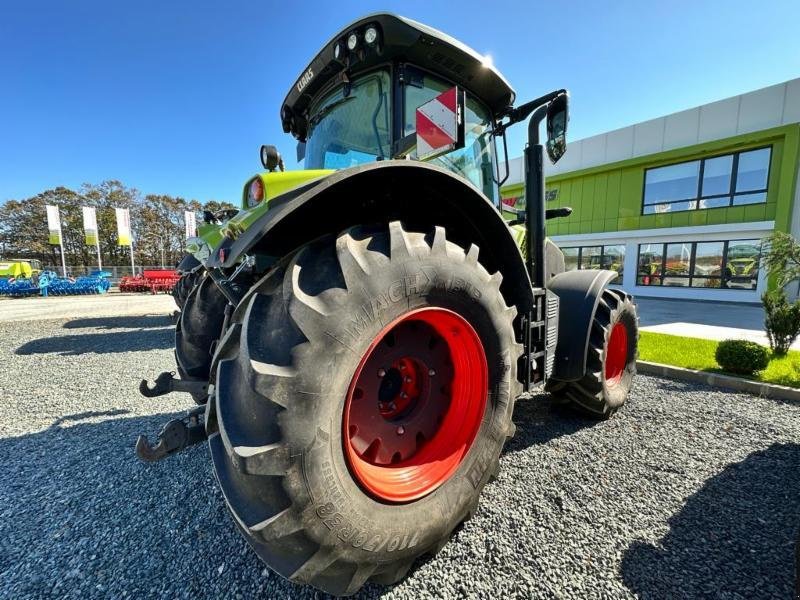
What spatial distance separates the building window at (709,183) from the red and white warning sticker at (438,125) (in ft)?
58.1

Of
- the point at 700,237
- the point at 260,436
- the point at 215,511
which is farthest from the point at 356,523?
the point at 700,237

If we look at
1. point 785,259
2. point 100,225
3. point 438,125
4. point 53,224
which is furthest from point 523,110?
point 100,225

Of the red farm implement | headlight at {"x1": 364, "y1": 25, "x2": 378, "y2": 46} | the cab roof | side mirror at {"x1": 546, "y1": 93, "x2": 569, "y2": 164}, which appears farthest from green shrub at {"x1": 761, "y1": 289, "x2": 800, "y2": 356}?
the red farm implement

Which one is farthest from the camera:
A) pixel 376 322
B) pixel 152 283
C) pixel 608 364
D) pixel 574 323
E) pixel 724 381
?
pixel 152 283

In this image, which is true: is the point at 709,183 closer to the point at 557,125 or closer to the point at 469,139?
the point at 557,125

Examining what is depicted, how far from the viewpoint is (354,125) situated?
90.2 inches

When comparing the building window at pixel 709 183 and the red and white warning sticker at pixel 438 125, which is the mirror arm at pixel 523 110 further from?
the building window at pixel 709 183

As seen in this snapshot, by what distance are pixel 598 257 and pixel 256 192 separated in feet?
63.2

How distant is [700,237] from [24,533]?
19.2 metres

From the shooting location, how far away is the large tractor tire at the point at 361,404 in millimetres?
1106

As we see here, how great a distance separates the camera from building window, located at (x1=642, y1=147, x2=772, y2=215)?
1335 centimetres

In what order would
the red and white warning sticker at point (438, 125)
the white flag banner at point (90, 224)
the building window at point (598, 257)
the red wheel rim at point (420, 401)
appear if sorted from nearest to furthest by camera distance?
the red and white warning sticker at point (438, 125), the red wheel rim at point (420, 401), the building window at point (598, 257), the white flag banner at point (90, 224)

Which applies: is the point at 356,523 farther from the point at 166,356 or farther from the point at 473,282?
the point at 166,356

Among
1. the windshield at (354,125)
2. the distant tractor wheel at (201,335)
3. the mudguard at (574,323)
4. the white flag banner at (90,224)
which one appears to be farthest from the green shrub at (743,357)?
the white flag banner at (90,224)
